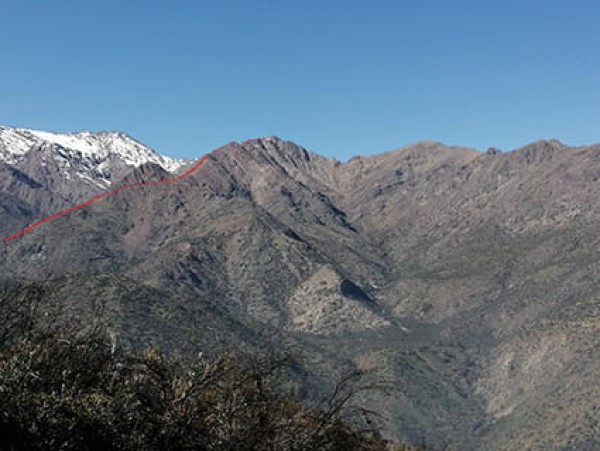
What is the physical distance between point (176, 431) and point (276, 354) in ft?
25.8

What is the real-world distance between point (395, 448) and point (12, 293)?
3625 centimetres

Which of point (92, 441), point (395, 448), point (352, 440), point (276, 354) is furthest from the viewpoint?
point (395, 448)

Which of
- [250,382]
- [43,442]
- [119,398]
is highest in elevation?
[250,382]

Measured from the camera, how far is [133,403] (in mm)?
34531

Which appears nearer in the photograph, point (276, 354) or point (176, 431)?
point (176, 431)

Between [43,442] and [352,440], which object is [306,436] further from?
[43,442]

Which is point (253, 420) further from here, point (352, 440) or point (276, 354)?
point (352, 440)

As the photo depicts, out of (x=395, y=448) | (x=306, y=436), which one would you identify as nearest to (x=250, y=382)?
(x=306, y=436)

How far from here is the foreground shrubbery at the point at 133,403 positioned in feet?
106

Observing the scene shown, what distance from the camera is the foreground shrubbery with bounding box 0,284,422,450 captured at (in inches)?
1267

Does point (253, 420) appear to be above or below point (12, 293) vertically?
below

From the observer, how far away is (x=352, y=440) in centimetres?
4462

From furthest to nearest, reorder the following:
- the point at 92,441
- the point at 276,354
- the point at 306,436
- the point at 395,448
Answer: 1. the point at 395,448
2. the point at 276,354
3. the point at 306,436
4. the point at 92,441

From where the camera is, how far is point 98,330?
43250 mm
